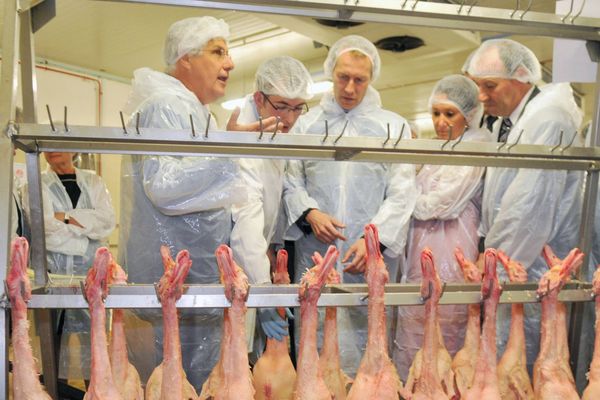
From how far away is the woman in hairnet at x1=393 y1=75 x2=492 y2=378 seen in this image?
11.2 ft

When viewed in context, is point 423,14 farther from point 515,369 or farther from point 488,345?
point 515,369

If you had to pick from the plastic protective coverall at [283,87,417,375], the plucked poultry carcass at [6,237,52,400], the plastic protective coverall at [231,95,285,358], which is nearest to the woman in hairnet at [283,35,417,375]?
the plastic protective coverall at [283,87,417,375]

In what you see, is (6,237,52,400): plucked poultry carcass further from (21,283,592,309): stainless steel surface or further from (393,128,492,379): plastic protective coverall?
Result: (393,128,492,379): plastic protective coverall

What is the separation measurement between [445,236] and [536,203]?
67 centimetres

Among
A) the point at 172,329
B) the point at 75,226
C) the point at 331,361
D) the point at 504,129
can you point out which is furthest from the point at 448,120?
the point at 75,226

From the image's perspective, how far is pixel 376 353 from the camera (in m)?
2.04

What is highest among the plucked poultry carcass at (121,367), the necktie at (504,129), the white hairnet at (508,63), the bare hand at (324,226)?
the white hairnet at (508,63)

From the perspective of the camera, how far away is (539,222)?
296cm

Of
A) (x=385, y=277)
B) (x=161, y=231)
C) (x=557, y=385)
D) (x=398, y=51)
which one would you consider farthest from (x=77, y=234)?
(x=398, y=51)

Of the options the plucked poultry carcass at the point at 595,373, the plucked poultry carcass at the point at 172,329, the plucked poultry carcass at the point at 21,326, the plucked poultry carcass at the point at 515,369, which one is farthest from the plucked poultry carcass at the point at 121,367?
the plucked poultry carcass at the point at 595,373

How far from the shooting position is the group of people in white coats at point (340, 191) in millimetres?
2773

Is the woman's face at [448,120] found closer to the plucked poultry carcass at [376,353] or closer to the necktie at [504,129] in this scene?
the necktie at [504,129]

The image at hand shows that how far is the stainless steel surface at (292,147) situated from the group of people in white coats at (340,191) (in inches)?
8.1

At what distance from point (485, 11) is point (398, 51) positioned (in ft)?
18.1
